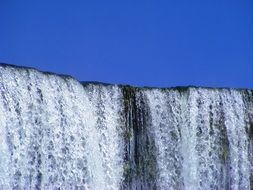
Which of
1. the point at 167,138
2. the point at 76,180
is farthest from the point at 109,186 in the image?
the point at 167,138

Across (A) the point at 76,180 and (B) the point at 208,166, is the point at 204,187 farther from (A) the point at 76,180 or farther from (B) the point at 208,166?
(A) the point at 76,180

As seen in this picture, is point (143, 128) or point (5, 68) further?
point (143, 128)

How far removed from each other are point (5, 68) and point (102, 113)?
4.20 meters

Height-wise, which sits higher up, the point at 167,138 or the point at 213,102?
the point at 213,102

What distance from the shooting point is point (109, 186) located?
69.5 ft

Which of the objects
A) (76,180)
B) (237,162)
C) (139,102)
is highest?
(139,102)

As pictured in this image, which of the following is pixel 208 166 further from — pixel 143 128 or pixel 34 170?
pixel 34 170

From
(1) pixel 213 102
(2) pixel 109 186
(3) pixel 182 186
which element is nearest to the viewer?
(2) pixel 109 186

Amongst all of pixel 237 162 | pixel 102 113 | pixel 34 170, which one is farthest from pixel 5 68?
pixel 237 162

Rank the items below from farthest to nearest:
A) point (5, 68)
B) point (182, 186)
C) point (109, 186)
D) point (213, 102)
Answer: point (213, 102) < point (182, 186) < point (109, 186) < point (5, 68)

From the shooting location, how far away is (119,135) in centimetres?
2228

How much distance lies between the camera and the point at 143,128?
76.4 ft

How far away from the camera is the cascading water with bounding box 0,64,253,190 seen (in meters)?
18.7

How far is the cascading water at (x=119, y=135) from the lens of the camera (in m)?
18.7
